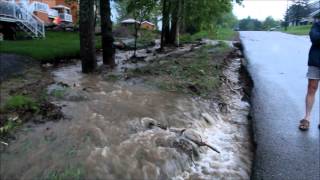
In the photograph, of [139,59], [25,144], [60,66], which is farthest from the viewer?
[139,59]

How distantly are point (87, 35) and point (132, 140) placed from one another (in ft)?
20.1

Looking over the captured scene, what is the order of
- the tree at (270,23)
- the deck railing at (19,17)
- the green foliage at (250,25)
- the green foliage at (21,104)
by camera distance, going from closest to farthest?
the green foliage at (21,104) → the deck railing at (19,17) → the tree at (270,23) → the green foliage at (250,25)

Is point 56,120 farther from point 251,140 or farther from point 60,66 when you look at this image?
point 60,66

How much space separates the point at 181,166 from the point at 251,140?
5.98 feet

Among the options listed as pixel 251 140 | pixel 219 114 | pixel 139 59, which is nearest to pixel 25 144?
pixel 251 140

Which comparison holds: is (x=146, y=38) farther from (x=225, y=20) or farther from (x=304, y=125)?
(x=225, y=20)

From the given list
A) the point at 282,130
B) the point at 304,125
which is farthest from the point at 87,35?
the point at 304,125

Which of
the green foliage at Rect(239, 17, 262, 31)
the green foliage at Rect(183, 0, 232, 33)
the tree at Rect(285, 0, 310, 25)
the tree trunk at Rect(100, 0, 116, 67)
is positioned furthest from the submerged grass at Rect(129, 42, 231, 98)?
the green foliage at Rect(239, 17, 262, 31)

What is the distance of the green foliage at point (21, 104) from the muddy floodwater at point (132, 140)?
0.52 meters

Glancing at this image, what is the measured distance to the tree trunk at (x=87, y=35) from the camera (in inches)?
463

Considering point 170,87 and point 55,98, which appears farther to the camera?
point 170,87

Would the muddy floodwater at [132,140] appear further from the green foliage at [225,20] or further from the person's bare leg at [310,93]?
the green foliage at [225,20]

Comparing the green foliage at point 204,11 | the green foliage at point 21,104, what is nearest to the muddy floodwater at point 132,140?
the green foliage at point 21,104

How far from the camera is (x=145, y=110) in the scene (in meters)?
8.05
